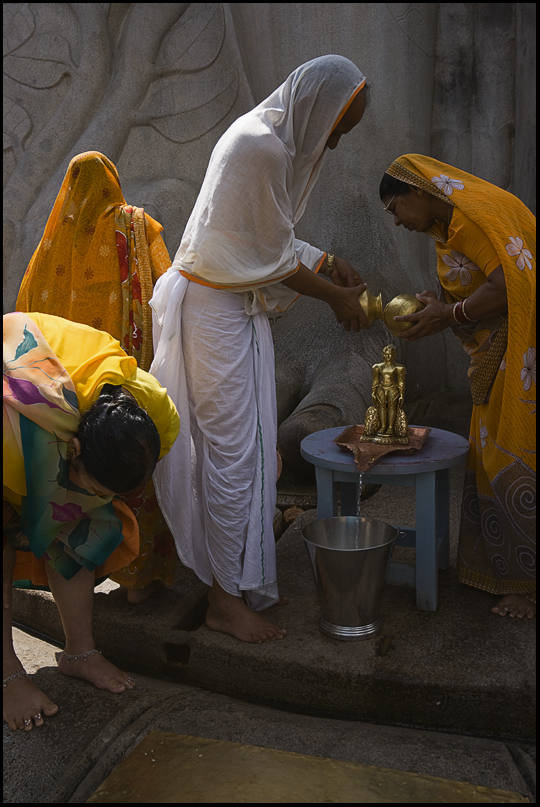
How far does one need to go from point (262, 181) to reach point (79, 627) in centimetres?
158

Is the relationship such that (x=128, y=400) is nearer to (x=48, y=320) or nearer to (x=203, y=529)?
(x=48, y=320)

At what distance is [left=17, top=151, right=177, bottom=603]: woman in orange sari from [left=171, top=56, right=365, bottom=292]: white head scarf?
386mm

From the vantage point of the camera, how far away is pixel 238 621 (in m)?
2.29

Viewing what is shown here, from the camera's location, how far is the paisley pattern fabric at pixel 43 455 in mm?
1724

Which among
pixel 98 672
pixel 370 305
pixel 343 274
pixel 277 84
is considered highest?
pixel 277 84

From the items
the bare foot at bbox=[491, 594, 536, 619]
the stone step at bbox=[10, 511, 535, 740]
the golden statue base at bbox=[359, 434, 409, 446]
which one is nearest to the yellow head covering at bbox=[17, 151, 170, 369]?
the golden statue base at bbox=[359, 434, 409, 446]

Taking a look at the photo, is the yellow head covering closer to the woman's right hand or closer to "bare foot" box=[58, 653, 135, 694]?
the woman's right hand

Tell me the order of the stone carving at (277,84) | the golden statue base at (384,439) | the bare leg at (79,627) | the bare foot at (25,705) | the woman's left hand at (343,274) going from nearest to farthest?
1. the bare foot at (25,705)
2. the bare leg at (79,627)
3. the golden statue base at (384,439)
4. the woman's left hand at (343,274)
5. the stone carving at (277,84)

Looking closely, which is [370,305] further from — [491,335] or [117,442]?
[117,442]

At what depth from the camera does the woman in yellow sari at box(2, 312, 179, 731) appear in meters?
1.72

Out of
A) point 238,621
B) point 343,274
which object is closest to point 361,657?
point 238,621

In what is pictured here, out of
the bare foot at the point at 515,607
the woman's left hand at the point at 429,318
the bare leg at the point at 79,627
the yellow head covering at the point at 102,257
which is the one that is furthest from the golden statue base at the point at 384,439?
the bare leg at the point at 79,627

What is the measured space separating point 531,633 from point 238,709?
1.00 metres

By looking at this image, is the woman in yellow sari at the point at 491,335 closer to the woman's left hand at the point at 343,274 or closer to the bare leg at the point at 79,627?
the woman's left hand at the point at 343,274
